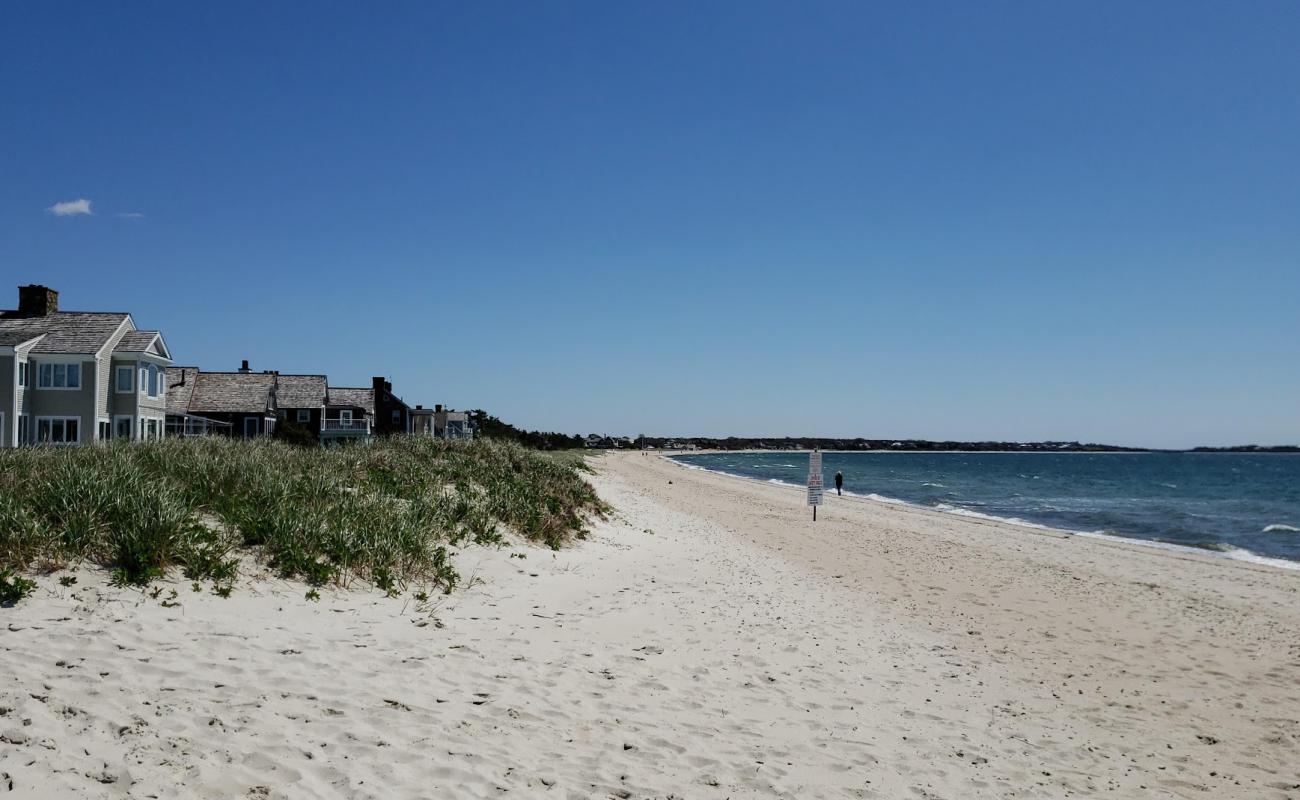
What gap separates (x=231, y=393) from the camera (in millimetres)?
57250

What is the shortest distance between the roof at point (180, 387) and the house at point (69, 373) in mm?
17815

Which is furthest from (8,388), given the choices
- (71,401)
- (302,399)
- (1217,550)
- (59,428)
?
(1217,550)

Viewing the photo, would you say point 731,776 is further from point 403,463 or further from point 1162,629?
point 403,463

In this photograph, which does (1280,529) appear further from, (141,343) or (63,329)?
(63,329)

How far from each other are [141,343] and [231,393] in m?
21.6

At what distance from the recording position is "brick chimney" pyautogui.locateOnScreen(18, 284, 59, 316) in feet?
116

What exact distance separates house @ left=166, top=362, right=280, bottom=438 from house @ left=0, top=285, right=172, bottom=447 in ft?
59.1

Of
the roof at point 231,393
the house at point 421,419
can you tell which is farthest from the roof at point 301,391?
the house at point 421,419

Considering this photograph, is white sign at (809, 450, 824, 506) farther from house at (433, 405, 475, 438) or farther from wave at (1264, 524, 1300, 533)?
house at (433, 405, 475, 438)

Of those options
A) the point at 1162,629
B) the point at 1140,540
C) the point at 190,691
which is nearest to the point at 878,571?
the point at 1162,629

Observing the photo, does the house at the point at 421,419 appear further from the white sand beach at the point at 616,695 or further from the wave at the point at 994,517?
the white sand beach at the point at 616,695

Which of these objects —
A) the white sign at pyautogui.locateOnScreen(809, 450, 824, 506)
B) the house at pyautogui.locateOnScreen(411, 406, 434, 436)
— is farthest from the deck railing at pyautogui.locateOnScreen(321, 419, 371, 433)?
the white sign at pyautogui.locateOnScreen(809, 450, 824, 506)

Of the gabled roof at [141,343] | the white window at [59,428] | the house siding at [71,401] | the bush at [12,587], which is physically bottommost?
the bush at [12,587]

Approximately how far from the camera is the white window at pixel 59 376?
33.3 meters
